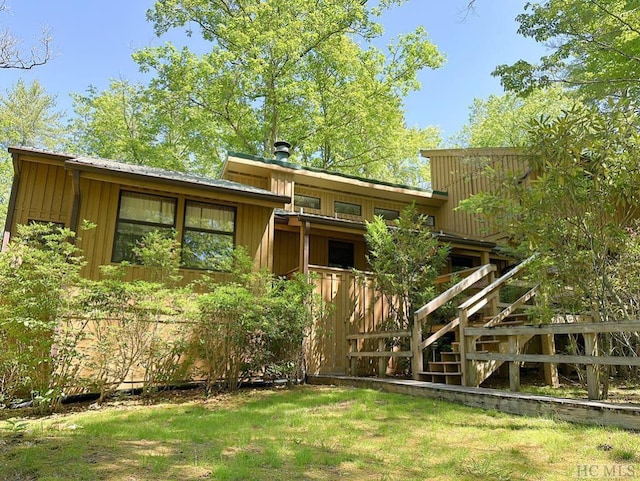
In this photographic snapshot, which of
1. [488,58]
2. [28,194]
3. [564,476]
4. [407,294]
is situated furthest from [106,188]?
[488,58]

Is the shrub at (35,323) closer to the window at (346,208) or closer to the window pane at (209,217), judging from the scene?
the window pane at (209,217)

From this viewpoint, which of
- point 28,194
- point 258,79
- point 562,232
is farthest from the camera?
point 258,79

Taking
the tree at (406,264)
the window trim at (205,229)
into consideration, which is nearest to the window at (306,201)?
the window trim at (205,229)

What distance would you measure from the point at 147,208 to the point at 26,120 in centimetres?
1959

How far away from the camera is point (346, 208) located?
14.4 meters

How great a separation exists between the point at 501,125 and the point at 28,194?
25.8 m

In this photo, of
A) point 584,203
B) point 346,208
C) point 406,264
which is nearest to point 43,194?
point 406,264

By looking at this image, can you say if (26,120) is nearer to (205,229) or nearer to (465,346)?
(205,229)

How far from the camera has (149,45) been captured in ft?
70.7

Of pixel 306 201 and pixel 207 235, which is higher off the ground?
pixel 306 201

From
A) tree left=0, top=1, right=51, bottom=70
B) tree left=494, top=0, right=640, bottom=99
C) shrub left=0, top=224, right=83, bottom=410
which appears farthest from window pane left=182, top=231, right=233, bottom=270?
tree left=494, top=0, right=640, bottom=99

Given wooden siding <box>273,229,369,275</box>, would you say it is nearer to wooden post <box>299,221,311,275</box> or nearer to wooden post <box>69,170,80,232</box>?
wooden post <box>299,221,311,275</box>

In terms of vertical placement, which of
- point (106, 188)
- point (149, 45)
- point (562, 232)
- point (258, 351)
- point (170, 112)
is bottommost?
point (258, 351)

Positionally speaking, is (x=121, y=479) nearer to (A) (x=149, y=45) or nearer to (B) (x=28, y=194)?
(B) (x=28, y=194)
